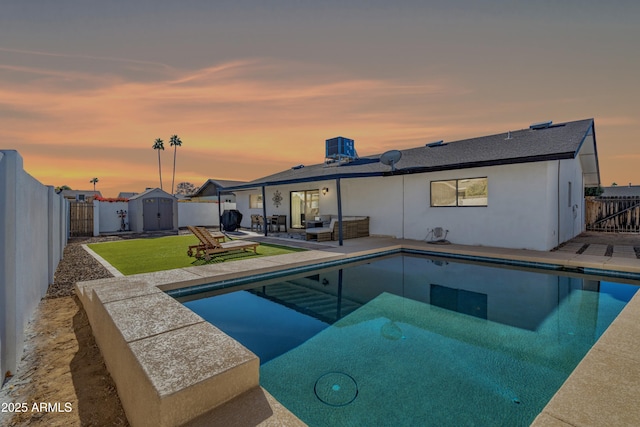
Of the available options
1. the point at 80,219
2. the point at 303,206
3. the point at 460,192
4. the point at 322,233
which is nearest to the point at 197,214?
the point at 80,219

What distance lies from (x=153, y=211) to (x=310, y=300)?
1726cm

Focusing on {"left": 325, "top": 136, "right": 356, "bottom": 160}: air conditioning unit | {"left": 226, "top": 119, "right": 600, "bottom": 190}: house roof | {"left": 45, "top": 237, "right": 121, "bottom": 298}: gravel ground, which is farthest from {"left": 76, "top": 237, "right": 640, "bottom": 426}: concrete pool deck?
{"left": 325, "top": 136, "right": 356, "bottom": 160}: air conditioning unit

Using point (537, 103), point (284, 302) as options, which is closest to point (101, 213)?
point (284, 302)

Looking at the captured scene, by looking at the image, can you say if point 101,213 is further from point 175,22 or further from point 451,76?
point 451,76

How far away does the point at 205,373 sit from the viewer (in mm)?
2156

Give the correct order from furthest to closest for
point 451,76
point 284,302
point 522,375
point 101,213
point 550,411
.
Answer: point 101,213 → point 451,76 → point 284,302 → point 522,375 → point 550,411

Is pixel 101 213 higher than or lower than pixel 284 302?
higher

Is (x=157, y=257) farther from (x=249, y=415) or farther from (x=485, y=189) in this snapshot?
(x=485, y=189)

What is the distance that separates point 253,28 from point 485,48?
7.90 metres

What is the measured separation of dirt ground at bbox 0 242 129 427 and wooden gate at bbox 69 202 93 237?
48.6 feet

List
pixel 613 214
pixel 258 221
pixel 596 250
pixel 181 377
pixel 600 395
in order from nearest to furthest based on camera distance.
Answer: pixel 181 377, pixel 600 395, pixel 596 250, pixel 613 214, pixel 258 221

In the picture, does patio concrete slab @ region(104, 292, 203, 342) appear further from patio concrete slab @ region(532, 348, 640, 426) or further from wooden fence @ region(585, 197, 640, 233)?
wooden fence @ region(585, 197, 640, 233)

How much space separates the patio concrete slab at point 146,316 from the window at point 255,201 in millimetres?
15178

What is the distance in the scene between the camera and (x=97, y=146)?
1914 centimetres
